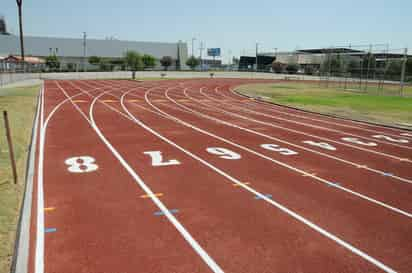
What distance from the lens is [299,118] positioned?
1884 cm

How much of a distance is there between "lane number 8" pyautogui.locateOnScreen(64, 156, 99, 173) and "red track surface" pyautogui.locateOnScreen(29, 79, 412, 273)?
2.1 inches

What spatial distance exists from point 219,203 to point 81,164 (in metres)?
4.43

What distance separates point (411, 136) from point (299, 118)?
5.77 m

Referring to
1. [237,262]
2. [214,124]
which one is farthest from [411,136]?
[237,262]

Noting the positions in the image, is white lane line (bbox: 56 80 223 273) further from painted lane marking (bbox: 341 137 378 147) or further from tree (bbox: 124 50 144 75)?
tree (bbox: 124 50 144 75)

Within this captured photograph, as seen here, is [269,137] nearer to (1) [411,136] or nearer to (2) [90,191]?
(1) [411,136]

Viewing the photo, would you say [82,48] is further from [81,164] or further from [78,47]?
[81,164]

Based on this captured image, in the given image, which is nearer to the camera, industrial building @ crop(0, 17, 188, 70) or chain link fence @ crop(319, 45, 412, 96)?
chain link fence @ crop(319, 45, 412, 96)

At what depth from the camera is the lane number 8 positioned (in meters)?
8.70

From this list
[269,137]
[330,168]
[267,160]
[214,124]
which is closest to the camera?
[330,168]

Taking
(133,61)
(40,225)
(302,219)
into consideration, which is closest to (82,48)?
(133,61)

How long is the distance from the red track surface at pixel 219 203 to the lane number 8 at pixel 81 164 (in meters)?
0.05

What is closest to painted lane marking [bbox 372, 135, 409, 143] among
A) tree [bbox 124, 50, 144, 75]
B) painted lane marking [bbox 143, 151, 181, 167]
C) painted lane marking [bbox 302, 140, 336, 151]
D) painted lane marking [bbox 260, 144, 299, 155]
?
painted lane marking [bbox 302, 140, 336, 151]

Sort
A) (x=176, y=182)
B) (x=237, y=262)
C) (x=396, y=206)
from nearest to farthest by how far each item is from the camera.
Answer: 1. (x=237, y=262)
2. (x=396, y=206)
3. (x=176, y=182)
